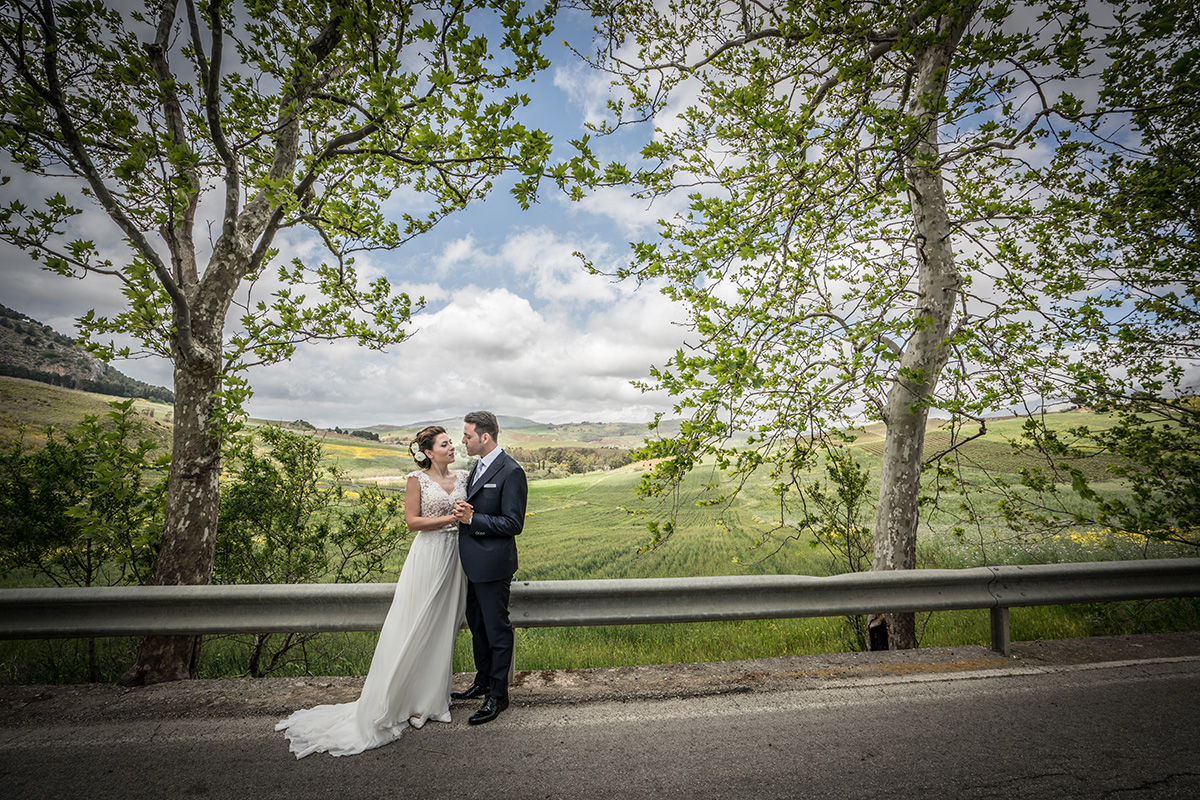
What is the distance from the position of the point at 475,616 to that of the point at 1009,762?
3.29 metres

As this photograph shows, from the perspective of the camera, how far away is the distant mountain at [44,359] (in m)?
6.25

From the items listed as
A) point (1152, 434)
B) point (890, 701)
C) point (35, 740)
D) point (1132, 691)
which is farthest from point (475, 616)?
point (1152, 434)

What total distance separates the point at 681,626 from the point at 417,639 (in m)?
3.39

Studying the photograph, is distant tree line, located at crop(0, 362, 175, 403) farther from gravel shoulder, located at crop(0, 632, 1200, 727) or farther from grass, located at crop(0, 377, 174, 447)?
gravel shoulder, located at crop(0, 632, 1200, 727)

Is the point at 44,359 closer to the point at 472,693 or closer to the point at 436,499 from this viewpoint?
the point at 436,499

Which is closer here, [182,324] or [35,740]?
[35,740]

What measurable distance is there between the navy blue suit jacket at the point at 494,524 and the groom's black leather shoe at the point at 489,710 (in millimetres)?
768

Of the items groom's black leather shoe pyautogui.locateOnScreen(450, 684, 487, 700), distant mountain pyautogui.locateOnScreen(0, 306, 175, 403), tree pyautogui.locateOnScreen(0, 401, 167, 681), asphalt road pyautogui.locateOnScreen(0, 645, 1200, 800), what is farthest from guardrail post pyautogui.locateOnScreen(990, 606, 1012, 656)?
distant mountain pyautogui.locateOnScreen(0, 306, 175, 403)

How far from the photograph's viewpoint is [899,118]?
3.45 meters

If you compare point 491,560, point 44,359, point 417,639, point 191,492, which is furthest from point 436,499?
point 44,359

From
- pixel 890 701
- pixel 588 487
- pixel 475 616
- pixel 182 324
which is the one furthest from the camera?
pixel 588 487

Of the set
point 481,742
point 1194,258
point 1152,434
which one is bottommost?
point 481,742

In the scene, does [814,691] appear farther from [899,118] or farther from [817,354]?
[899,118]

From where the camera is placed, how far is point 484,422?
11.9ft
